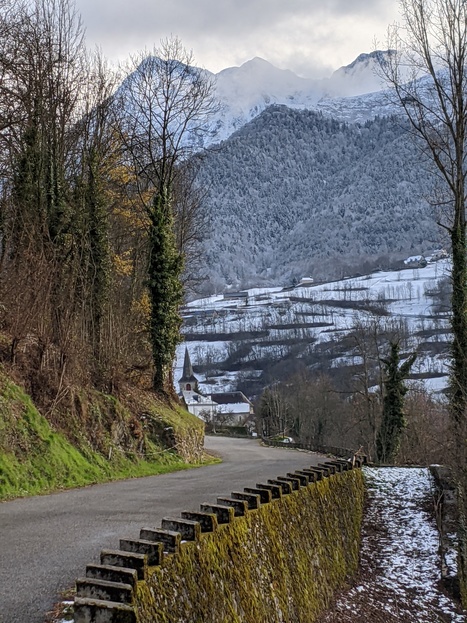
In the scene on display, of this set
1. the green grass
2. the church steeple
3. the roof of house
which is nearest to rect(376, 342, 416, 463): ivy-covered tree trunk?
the green grass

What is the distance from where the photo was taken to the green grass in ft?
38.9

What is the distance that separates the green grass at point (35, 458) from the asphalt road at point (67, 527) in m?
0.65

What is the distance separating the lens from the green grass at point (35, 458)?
1186 centimetres

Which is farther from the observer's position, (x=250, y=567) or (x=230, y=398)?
(x=230, y=398)

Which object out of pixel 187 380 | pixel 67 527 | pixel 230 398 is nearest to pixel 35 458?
pixel 67 527

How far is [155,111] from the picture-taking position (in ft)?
94.0

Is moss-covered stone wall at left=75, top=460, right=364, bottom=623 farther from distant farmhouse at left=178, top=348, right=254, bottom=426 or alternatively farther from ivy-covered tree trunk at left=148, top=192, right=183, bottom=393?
distant farmhouse at left=178, top=348, right=254, bottom=426

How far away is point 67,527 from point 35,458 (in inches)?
203

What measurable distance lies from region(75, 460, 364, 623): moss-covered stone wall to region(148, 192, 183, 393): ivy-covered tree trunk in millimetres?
13952

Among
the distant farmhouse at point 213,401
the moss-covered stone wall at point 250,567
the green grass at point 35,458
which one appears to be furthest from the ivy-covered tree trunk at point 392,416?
the distant farmhouse at point 213,401

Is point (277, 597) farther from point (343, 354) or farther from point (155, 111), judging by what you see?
point (343, 354)

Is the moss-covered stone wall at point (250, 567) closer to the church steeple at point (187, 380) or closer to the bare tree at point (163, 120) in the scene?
the bare tree at point (163, 120)

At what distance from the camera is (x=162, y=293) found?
24750 mm

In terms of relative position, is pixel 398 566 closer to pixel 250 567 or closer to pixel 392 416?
pixel 250 567
